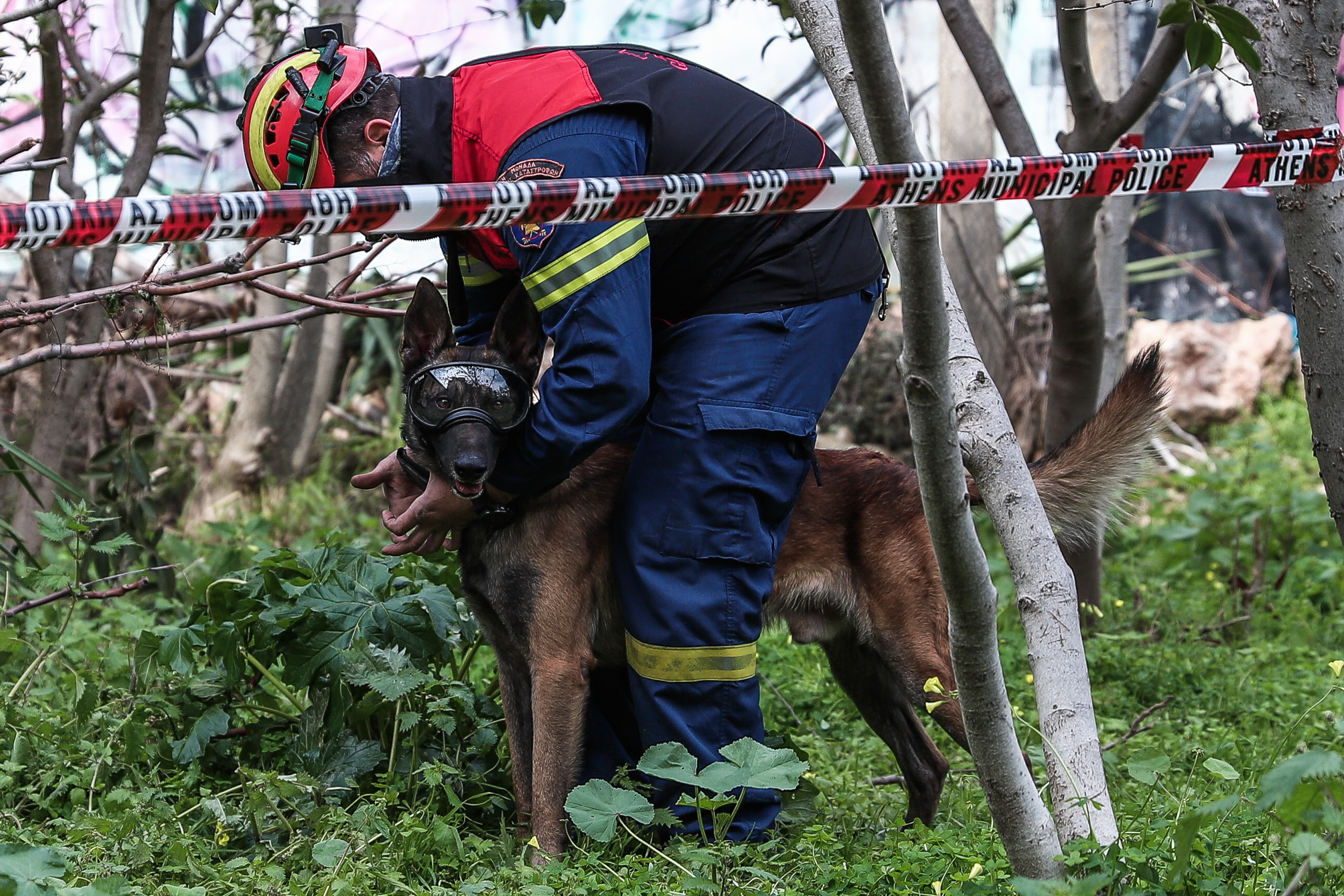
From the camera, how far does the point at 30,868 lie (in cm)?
177

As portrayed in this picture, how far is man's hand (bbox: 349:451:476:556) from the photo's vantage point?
2.59 meters

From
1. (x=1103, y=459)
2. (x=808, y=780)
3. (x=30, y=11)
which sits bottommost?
(x=808, y=780)

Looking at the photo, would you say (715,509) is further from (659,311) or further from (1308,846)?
(1308,846)

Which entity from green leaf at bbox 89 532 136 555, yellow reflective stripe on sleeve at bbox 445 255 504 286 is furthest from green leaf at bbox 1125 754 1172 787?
green leaf at bbox 89 532 136 555

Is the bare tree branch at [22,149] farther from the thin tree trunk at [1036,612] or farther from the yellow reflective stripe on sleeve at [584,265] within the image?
the thin tree trunk at [1036,612]

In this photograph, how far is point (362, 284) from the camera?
7137 millimetres

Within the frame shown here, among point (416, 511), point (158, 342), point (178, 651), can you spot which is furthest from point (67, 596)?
point (416, 511)

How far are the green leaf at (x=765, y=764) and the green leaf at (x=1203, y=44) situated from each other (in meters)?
1.38

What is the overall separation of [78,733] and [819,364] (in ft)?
7.04

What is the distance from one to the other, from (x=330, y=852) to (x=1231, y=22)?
2.17 metres

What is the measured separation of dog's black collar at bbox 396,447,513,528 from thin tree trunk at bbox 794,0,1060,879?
1.21 m

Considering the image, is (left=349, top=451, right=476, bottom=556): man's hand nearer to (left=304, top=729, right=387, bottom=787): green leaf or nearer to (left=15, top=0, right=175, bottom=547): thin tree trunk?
(left=304, top=729, right=387, bottom=787): green leaf

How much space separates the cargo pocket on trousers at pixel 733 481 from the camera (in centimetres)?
252

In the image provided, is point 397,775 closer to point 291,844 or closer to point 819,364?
point 291,844
